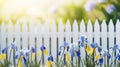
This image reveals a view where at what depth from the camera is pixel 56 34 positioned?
28.2 feet

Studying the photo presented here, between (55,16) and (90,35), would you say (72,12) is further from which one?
(90,35)

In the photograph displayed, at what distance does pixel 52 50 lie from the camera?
8.65 m

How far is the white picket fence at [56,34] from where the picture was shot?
→ 836 centimetres

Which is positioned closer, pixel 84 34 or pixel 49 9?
pixel 84 34

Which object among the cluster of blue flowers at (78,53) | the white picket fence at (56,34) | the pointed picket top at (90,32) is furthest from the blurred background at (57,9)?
the cluster of blue flowers at (78,53)

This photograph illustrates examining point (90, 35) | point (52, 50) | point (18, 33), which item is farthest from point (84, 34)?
point (18, 33)

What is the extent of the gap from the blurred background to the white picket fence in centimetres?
150

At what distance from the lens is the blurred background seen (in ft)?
34.2

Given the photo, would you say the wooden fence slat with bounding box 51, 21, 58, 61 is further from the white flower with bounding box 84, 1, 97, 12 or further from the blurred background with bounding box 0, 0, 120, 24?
the white flower with bounding box 84, 1, 97, 12

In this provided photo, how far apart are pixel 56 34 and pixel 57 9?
2292 mm

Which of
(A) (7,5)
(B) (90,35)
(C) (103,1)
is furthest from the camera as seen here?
(A) (7,5)

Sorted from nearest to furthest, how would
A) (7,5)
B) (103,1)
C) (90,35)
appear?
(90,35) → (103,1) → (7,5)

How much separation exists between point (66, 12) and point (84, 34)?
2.35 meters

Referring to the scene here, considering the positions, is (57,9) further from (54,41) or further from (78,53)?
(78,53)
